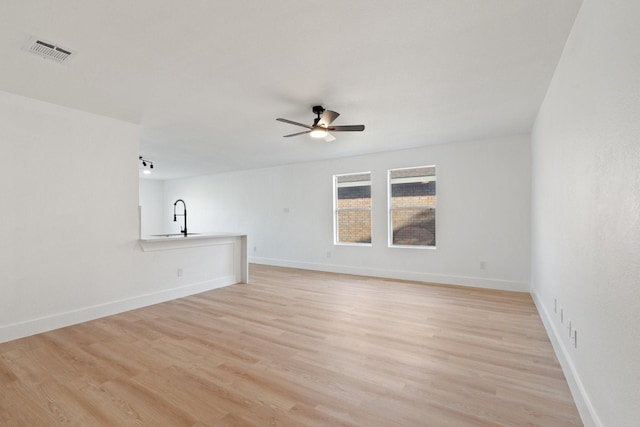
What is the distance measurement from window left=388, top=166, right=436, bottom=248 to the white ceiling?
1586 mm

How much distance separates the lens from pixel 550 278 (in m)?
3.05

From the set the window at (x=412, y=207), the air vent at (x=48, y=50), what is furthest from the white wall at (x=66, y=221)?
the window at (x=412, y=207)

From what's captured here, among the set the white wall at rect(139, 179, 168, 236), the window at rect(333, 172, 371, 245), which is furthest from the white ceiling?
the white wall at rect(139, 179, 168, 236)

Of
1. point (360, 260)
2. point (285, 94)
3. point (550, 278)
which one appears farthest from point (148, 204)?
point (550, 278)

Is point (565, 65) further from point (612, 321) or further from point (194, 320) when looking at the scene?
point (194, 320)

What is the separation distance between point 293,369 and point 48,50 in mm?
3127

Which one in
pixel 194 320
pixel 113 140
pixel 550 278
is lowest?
pixel 194 320

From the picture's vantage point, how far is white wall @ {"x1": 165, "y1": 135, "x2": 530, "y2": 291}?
194 inches

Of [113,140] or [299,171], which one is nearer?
[113,140]

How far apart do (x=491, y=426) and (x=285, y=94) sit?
10.4ft

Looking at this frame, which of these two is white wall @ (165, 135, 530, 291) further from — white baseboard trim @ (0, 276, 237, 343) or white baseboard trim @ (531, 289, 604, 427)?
white baseboard trim @ (0, 276, 237, 343)

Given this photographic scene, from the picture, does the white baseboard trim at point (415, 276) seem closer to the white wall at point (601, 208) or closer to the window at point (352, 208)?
the window at point (352, 208)

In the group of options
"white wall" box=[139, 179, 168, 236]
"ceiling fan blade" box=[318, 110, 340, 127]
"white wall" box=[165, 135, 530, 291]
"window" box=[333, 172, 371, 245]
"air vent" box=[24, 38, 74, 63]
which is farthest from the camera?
"white wall" box=[139, 179, 168, 236]

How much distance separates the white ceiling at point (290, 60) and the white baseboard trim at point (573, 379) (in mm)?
2346
